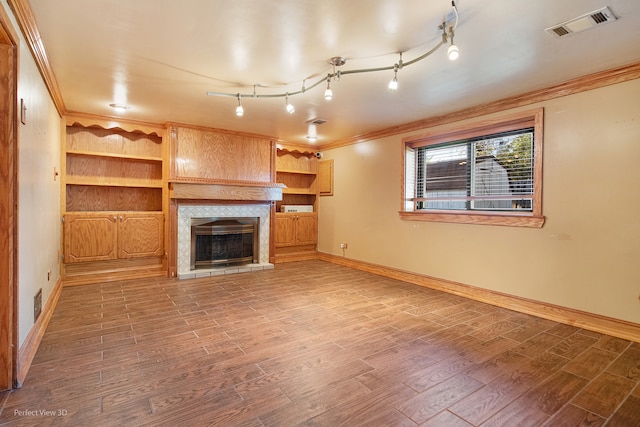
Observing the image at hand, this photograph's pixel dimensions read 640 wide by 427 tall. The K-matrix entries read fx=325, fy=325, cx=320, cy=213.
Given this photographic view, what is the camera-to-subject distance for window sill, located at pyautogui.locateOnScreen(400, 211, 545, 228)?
3.46 m

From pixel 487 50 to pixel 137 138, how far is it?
4.96 m

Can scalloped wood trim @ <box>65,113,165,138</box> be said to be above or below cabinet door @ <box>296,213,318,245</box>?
above

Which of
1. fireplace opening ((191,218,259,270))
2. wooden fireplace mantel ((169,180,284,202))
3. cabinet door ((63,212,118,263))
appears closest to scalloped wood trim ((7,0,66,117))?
cabinet door ((63,212,118,263))

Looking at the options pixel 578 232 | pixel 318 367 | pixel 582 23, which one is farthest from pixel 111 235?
pixel 578 232

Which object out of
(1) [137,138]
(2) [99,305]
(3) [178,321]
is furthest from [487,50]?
(1) [137,138]

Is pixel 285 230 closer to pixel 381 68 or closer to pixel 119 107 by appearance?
pixel 119 107

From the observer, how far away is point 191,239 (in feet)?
16.9

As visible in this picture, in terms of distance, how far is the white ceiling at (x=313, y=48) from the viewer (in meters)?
2.02

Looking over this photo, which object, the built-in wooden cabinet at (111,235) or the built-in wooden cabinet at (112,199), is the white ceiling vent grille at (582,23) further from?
the built-in wooden cabinet at (111,235)

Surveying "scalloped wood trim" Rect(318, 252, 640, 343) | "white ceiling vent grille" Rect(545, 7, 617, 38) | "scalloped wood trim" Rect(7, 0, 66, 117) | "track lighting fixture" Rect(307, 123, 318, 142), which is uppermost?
"track lighting fixture" Rect(307, 123, 318, 142)

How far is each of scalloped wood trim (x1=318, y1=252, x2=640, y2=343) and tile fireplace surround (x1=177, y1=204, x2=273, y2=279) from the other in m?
2.09

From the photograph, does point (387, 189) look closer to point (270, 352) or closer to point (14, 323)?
point (270, 352)

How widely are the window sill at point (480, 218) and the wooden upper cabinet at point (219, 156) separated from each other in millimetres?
2589

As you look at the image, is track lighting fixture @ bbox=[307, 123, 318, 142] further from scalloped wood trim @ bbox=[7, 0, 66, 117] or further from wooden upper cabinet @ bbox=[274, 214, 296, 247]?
scalloped wood trim @ bbox=[7, 0, 66, 117]
